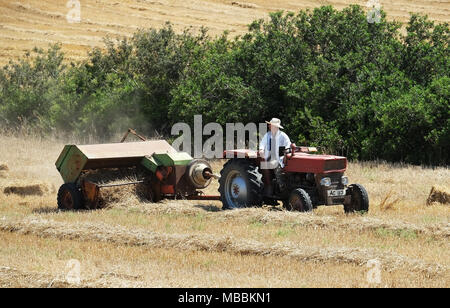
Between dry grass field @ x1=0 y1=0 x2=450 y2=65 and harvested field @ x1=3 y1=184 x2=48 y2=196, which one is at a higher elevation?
dry grass field @ x1=0 y1=0 x2=450 y2=65

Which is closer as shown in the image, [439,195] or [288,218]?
[288,218]

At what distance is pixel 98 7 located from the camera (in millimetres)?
44781

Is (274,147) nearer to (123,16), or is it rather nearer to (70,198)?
(70,198)

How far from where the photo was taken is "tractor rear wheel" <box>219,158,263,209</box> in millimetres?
13047

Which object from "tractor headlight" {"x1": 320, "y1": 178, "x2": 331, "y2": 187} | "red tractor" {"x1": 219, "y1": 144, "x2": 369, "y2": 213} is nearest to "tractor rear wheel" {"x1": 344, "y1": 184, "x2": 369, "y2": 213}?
"red tractor" {"x1": 219, "y1": 144, "x2": 369, "y2": 213}

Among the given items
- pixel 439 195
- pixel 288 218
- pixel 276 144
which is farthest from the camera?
pixel 439 195

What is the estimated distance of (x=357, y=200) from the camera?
12.7 m

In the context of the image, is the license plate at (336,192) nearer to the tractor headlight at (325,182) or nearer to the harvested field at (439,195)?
the tractor headlight at (325,182)

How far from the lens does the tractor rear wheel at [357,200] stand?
12648 mm

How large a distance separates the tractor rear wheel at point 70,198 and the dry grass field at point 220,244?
24 centimetres

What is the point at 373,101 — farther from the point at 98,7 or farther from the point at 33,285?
the point at 98,7

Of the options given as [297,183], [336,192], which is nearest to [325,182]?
[336,192]

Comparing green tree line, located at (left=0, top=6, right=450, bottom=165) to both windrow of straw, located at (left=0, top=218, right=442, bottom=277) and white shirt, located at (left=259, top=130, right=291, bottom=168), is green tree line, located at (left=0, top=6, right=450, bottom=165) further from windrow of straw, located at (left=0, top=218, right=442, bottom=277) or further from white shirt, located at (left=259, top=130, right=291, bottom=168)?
windrow of straw, located at (left=0, top=218, right=442, bottom=277)

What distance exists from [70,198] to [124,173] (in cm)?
104
